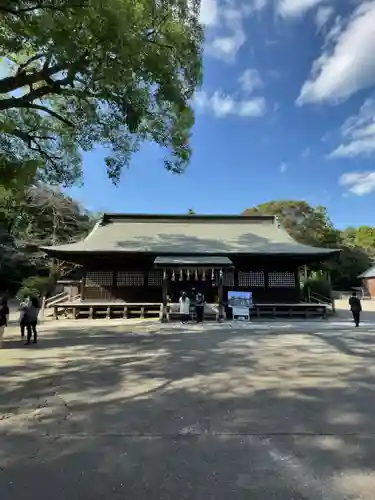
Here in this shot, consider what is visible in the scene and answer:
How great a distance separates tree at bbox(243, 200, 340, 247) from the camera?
3788cm

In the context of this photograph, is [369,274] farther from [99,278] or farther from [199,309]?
[99,278]

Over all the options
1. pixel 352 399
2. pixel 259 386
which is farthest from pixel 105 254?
pixel 352 399

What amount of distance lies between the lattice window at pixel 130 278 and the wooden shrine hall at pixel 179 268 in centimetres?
2

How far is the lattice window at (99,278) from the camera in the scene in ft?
62.0

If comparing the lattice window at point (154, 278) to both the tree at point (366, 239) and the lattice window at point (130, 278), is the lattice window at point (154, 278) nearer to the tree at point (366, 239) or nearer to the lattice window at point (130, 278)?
the lattice window at point (130, 278)

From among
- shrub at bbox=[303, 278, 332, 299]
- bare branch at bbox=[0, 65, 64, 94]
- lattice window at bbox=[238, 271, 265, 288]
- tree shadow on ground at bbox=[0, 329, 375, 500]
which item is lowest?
tree shadow on ground at bbox=[0, 329, 375, 500]

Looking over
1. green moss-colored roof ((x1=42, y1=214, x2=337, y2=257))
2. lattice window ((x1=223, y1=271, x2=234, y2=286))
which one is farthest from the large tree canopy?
lattice window ((x1=223, y1=271, x2=234, y2=286))

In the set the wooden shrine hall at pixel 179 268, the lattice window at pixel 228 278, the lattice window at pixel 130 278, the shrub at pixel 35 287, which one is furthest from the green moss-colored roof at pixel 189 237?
the shrub at pixel 35 287

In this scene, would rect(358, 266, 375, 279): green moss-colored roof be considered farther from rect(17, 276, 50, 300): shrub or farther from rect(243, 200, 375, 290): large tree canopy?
rect(17, 276, 50, 300): shrub

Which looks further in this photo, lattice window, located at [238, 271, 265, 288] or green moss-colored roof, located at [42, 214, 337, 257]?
lattice window, located at [238, 271, 265, 288]

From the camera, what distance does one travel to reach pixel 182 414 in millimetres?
4746

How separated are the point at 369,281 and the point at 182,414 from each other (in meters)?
40.1

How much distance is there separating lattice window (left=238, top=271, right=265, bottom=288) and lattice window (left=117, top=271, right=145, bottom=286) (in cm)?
506

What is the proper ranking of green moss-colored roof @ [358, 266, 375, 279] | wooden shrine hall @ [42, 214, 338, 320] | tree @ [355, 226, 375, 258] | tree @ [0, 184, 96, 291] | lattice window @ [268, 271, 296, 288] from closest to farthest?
wooden shrine hall @ [42, 214, 338, 320]
lattice window @ [268, 271, 296, 288]
tree @ [0, 184, 96, 291]
green moss-colored roof @ [358, 266, 375, 279]
tree @ [355, 226, 375, 258]
